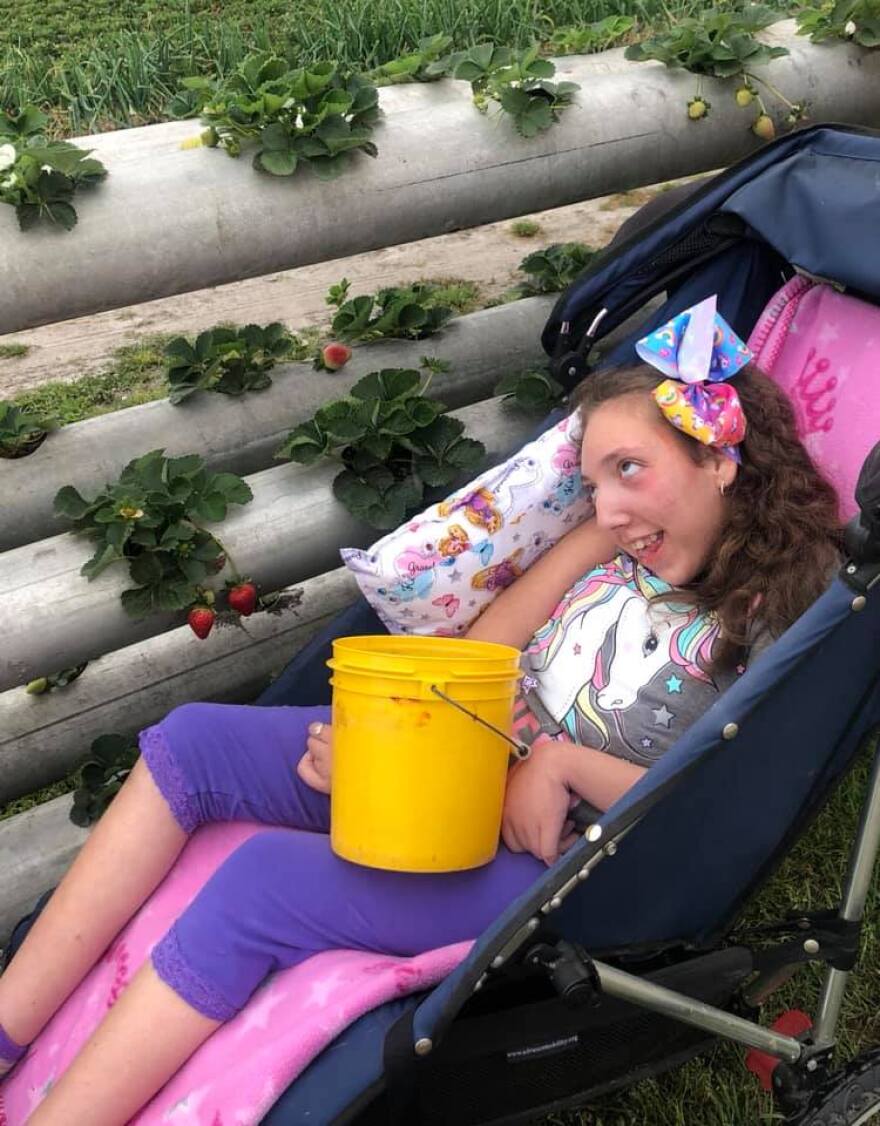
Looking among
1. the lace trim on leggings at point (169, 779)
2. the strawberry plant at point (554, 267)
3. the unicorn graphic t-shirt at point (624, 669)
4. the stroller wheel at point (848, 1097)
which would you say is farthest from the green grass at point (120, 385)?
the stroller wheel at point (848, 1097)

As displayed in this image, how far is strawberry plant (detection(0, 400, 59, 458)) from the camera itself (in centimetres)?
229

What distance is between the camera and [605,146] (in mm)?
2471

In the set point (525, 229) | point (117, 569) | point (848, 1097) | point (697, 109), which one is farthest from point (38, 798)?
point (525, 229)

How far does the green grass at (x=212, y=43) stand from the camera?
414 cm

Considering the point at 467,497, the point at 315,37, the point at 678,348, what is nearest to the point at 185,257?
the point at 467,497

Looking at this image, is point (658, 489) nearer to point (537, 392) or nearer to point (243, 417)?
point (537, 392)

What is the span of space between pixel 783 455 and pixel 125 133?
116cm

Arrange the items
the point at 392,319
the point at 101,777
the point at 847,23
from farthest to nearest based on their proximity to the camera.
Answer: the point at 847,23
the point at 392,319
the point at 101,777

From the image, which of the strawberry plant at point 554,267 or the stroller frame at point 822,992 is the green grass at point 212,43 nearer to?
the strawberry plant at point 554,267

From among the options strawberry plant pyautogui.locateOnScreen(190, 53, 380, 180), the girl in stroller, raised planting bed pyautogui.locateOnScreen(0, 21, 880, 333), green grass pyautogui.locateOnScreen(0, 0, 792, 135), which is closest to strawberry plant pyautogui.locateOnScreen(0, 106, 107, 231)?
raised planting bed pyautogui.locateOnScreen(0, 21, 880, 333)

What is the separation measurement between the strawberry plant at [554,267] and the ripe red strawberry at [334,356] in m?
0.46

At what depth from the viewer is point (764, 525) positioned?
77.1 inches

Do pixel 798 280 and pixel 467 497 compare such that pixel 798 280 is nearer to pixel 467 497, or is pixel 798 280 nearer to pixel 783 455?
pixel 783 455

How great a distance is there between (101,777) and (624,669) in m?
0.94
